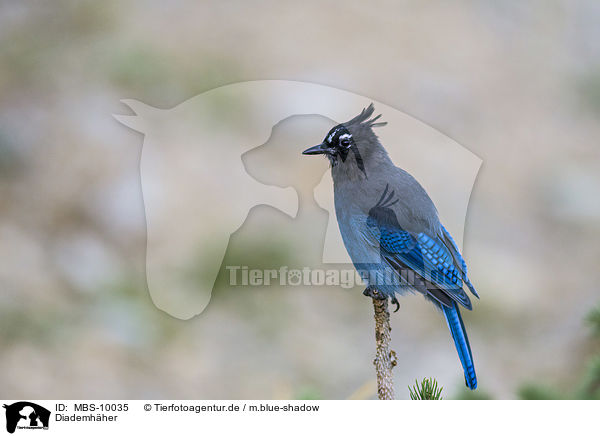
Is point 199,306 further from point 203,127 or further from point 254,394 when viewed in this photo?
point 203,127

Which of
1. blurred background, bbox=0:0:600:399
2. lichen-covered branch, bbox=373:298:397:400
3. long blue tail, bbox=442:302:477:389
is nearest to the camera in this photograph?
lichen-covered branch, bbox=373:298:397:400

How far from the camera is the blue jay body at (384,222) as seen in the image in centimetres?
186

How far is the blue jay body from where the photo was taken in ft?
6.09

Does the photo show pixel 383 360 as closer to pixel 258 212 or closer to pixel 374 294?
pixel 374 294

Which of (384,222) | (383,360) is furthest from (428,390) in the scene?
(384,222)

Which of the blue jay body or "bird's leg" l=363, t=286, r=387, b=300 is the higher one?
the blue jay body

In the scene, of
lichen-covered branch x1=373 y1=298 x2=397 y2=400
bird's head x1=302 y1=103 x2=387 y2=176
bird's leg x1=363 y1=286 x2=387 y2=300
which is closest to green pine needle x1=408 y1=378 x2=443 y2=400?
lichen-covered branch x1=373 y1=298 x2=397 y2=400

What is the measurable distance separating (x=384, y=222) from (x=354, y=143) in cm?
25

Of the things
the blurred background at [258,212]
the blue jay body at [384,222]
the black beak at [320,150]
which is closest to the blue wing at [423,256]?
the blue jay body at [384,222]

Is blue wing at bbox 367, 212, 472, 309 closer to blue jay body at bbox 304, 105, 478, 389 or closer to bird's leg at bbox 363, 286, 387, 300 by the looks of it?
blue jay body at bbox 304, 105, 478, 389

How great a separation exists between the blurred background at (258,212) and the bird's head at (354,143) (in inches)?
31.8

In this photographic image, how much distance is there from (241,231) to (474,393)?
132 cm

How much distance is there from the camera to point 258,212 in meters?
2.77

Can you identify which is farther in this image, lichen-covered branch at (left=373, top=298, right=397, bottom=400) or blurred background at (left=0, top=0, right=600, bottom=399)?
blurred background at (left=0, top=0, right=600, bottom=399)
